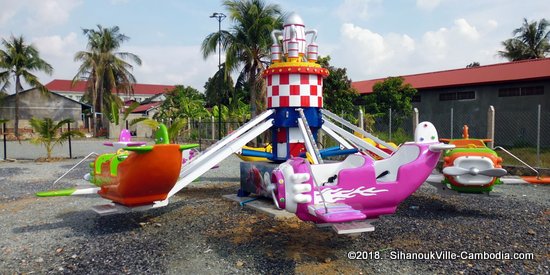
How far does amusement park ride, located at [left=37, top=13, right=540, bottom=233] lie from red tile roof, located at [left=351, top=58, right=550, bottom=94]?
1507cm

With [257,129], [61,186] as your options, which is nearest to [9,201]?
[61,186]

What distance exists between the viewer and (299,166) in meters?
3.86

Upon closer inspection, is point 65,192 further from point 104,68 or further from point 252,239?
point 104,68

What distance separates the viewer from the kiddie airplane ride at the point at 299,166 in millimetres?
3816

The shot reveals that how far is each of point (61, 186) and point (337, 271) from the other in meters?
7.97

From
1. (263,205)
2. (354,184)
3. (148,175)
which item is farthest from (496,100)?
(148,175)

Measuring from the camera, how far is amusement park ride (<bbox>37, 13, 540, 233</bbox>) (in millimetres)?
3842

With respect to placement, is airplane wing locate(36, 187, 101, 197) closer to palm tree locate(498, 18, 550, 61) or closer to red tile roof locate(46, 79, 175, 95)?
palm tree locate(498, 18, 550, 61)

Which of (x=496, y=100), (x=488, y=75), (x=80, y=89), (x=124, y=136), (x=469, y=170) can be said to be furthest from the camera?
(x=80, y=89)

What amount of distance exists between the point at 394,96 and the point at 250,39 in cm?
812

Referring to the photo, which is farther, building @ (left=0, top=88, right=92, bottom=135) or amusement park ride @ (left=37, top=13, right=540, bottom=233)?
building @ (left=0, top=88, right=92, bottom=135)

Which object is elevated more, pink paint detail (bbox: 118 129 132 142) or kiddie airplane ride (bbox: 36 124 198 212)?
pink paint detail (bbox: 118 129 132 142)

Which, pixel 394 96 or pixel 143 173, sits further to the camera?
pixel 394 96

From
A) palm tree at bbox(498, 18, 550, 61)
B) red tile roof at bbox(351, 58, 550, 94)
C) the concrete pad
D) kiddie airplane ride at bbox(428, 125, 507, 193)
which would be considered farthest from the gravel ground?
palm tree at bbox(498, 18, 550, 61)
